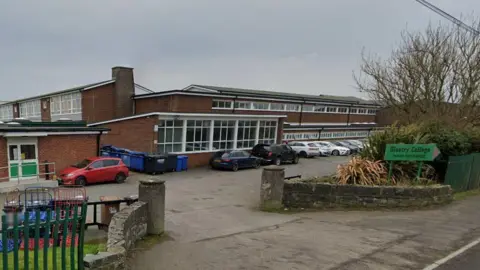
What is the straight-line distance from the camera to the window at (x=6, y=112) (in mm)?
52722

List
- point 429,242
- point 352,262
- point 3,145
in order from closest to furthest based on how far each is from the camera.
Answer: point 352,262 < point 429,242 < point 3,145

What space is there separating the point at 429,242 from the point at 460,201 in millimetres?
6401

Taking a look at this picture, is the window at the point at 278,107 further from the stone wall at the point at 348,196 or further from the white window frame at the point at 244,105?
the stone wall at the point at 348,196

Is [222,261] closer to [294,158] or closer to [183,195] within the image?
[183,195]

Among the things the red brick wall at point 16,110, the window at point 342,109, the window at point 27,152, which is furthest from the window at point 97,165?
the red brick wall at point 16,110

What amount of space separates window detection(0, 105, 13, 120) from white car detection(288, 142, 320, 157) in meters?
43.8

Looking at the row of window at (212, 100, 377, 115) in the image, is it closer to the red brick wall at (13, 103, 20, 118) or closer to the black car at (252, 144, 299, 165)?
the black car at (252, 144, 299, 165)

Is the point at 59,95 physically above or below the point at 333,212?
above

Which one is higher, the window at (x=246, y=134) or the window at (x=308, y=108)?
the window at (x=308, y=108)

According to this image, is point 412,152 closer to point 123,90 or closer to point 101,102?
point 123,90

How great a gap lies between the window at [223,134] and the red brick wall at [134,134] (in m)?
5.72

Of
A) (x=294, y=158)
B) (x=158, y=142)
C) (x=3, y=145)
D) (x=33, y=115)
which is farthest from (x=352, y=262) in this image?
(x=33, y=115)

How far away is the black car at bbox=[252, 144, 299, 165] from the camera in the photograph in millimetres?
28686

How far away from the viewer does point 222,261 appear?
5734 millimetres
